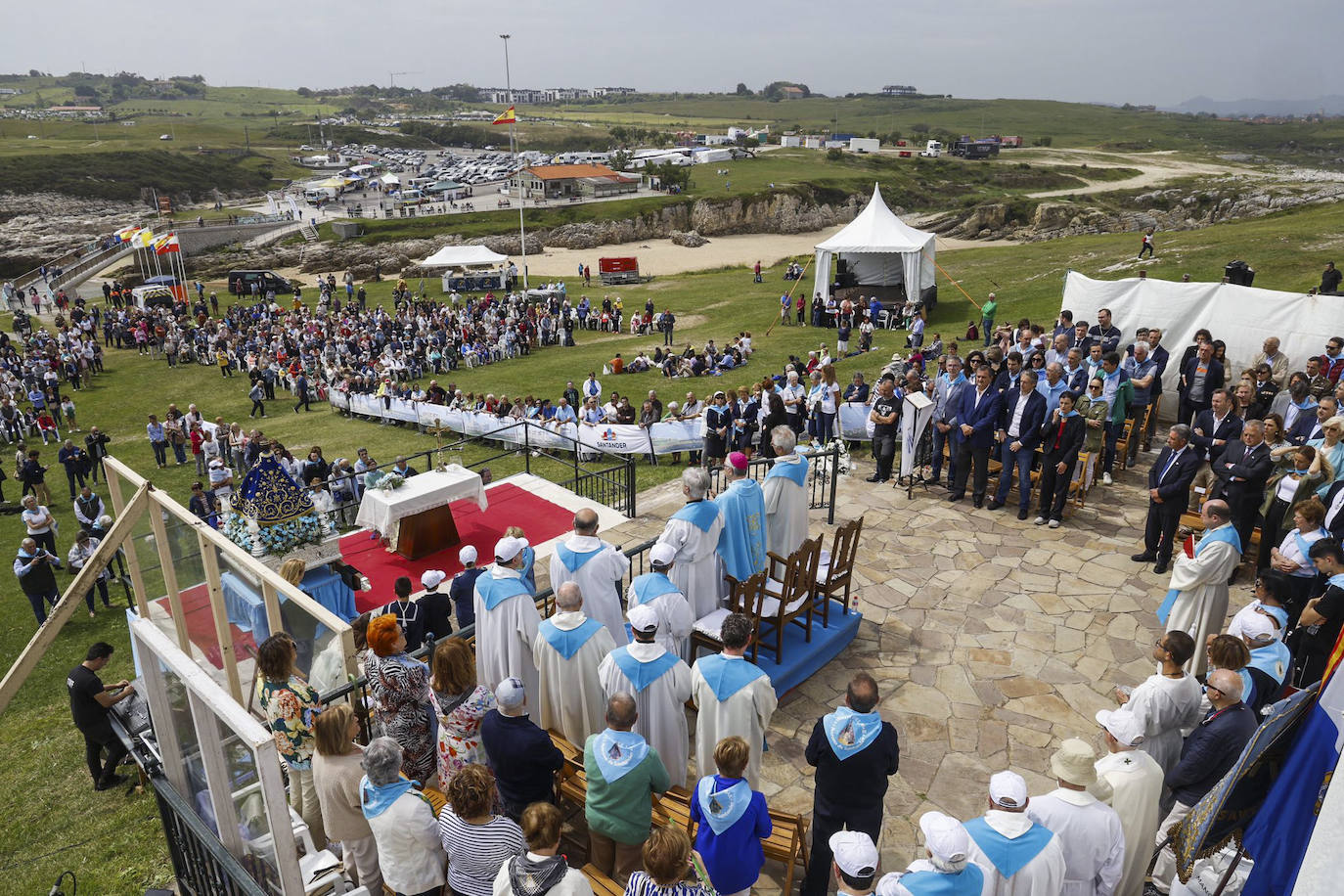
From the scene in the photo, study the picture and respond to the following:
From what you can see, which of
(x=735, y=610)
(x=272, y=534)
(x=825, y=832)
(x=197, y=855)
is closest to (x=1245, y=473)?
(x=735, y=610)

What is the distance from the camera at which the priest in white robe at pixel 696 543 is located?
6345mm

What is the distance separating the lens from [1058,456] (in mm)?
9438

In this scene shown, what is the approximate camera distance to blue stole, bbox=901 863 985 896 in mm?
3320

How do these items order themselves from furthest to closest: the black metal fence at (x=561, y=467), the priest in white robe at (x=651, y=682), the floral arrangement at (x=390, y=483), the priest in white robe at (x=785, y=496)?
the black metal fence at (x=561, y=467), the floral arrangement at (x=390, y=483), the priest in white robe at (x=785, y=496), the priest in white robe at (x=651, y=682)

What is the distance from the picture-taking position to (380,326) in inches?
1251

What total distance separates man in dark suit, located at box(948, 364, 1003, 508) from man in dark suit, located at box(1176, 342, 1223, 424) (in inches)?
123

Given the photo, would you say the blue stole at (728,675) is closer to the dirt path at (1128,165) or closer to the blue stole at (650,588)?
the blue stole at (650,588)

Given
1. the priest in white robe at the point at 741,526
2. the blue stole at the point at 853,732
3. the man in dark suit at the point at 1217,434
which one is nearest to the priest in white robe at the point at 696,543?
the priest in white robe at the point at 741,526

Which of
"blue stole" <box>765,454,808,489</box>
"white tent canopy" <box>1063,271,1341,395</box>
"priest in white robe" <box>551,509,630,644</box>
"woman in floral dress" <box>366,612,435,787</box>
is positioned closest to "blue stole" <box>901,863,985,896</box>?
"woman in floral dress" <box>366,612,435,787</box>

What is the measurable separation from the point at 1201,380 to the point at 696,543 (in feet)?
27.3

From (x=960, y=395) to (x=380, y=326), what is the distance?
26.8m

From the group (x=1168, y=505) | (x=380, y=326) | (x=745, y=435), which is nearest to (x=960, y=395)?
(x=1168, y=505)

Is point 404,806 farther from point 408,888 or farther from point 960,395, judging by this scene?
point 960,395

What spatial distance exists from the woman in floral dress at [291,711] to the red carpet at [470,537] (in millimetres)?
5362
